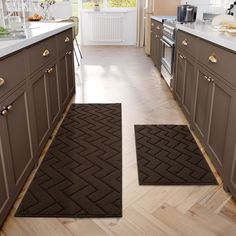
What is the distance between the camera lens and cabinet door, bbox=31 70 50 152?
179 cm

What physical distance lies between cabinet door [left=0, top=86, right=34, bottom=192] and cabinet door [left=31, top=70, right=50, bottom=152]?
17cm

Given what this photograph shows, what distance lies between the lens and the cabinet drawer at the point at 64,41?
2457 millimetres

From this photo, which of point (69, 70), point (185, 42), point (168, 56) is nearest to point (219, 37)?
point (185, 42)

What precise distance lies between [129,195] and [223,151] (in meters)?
0.59

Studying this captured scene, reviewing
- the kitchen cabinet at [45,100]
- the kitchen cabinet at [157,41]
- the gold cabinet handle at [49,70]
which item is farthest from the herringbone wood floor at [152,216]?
the kitchen cabinet at [157,41]

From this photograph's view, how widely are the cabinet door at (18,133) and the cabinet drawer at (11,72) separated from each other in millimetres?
52

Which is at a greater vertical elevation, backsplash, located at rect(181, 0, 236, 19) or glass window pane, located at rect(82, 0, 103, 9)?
glass window pane, located at rect(82, 0, 103, 9)

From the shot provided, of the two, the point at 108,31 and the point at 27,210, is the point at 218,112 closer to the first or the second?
the point at 27,210

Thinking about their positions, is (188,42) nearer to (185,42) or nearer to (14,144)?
(185,42)

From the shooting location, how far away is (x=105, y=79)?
14.2 ft

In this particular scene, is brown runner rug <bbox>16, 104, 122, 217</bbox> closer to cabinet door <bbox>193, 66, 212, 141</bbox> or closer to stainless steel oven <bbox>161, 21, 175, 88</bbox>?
cabinet door <bbox>193, 66, 212, 141</bbox>

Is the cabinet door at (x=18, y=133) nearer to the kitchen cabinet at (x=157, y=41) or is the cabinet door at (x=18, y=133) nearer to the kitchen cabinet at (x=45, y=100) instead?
the kitchen cabinet at (x=45, y=100)

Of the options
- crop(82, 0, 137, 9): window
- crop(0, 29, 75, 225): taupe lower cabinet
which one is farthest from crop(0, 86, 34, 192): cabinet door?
crop(82, 0, 137, 9): window

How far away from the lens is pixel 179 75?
9.44 ft
